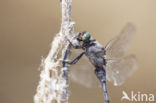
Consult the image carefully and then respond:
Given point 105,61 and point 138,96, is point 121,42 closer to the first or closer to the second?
point 105,61

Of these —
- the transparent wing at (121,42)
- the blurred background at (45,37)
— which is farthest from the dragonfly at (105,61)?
the blurred background at (45,37)

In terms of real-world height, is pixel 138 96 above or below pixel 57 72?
above

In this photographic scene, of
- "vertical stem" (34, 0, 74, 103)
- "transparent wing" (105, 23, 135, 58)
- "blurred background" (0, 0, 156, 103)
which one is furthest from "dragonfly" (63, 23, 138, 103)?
"blurred background" (0, 0, 156, 103)

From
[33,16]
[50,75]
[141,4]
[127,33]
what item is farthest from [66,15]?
[141,4]

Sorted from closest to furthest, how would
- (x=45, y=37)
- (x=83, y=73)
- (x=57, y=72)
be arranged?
(x=57, y=72)
(x=83, y=73)
(x=45, y=37)

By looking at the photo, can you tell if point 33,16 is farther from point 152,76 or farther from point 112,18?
point 152,76

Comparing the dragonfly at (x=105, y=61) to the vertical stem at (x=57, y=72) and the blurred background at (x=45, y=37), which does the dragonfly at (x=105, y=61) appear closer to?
the vertical stem at (x=57, y=72)

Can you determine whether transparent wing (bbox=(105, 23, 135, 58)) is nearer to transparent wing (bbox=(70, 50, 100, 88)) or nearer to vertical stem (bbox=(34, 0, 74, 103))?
transparent wing (bbox=(70, 50, 100, 88))

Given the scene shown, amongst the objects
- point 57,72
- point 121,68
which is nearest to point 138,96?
point 121,68
